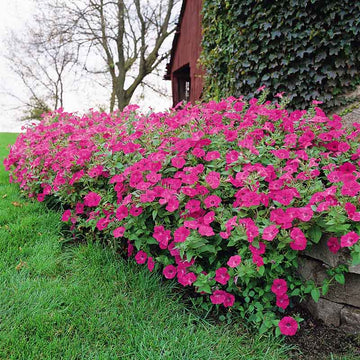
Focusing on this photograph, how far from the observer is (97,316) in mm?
1882

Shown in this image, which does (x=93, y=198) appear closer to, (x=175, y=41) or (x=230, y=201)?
(x=230, y=201)

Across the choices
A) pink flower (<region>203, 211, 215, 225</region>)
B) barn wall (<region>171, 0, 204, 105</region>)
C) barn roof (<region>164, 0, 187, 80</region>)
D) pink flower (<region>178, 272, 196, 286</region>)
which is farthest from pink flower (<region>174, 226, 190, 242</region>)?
barn roof (<region>164, 0, 187, 80</region>)

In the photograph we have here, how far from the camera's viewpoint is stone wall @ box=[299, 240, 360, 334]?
179 cm

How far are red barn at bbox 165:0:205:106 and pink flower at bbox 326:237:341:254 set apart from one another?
661 centimetres

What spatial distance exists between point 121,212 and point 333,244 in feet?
4.15

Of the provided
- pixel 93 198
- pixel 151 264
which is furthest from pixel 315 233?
pixel 93 198

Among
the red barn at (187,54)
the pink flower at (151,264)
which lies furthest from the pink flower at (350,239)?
the red barn at (187,54)

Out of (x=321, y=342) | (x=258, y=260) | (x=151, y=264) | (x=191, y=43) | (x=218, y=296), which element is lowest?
(x=321, y=342)

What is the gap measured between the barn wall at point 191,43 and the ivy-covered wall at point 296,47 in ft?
13.3

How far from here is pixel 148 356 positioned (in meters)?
1.61

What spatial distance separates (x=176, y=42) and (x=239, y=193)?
10.7 metres

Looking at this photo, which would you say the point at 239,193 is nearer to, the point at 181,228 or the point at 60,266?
the point at 181,228


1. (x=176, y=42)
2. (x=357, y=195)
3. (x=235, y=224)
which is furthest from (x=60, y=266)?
(x=176, y=42)

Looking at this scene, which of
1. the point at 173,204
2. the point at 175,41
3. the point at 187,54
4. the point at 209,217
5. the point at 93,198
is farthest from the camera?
the point at 175,41
